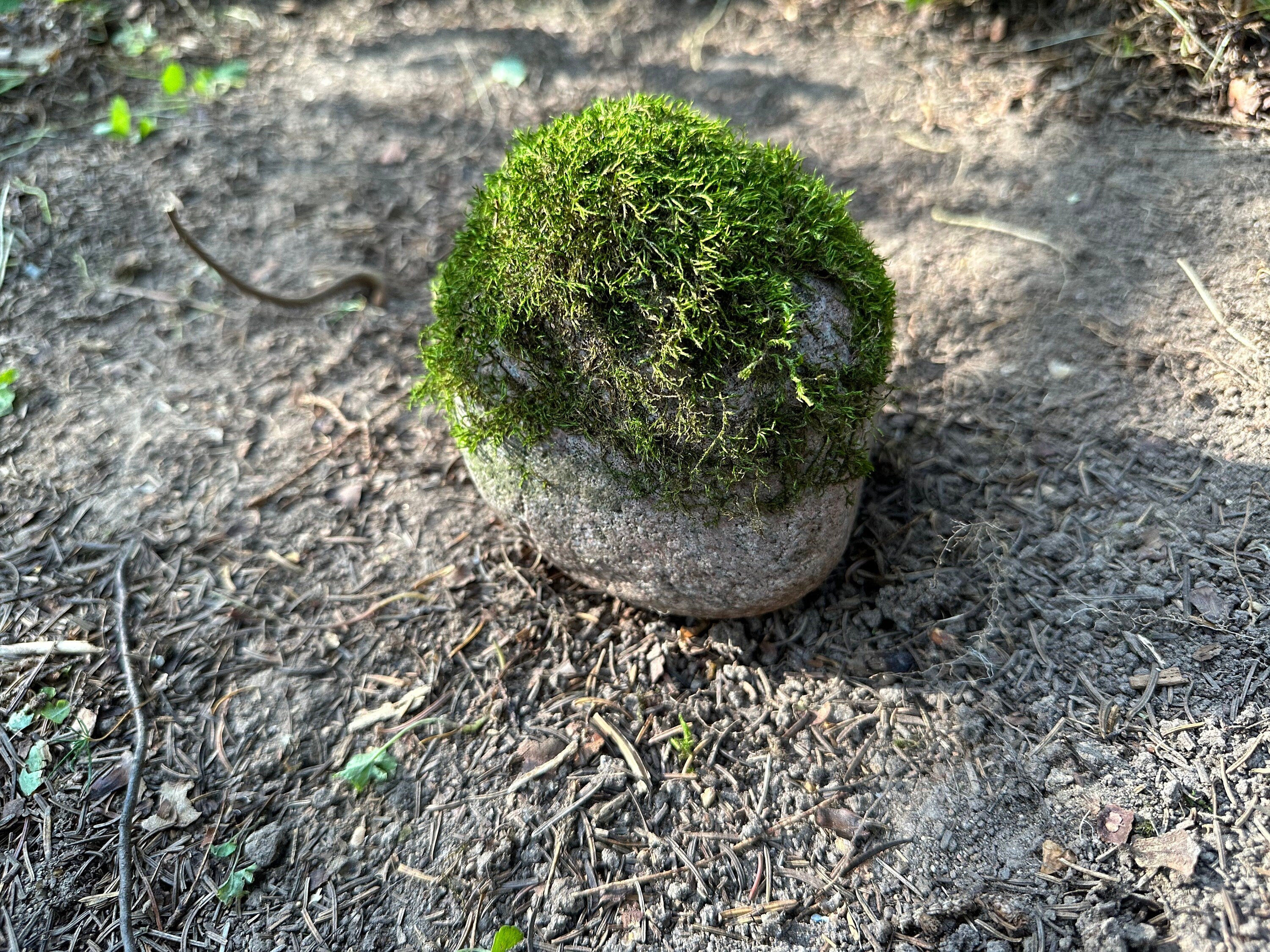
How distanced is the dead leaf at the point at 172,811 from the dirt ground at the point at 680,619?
0.02 metres

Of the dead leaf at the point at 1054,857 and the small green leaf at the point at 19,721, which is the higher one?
the small green leaf at the point at 19,721

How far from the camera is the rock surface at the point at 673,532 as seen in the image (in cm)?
233

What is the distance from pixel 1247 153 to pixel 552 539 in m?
3.17

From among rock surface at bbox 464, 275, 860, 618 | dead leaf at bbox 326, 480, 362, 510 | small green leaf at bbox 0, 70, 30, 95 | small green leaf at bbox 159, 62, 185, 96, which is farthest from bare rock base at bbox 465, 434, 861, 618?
small green leaf at bbox 0, 70, 30, 95

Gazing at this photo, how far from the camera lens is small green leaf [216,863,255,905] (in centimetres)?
223

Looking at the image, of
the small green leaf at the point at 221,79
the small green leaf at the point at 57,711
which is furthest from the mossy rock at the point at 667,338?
the small green leaf at the point at 221,79

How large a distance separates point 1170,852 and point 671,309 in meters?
1.86

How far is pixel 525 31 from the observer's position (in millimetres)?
4941

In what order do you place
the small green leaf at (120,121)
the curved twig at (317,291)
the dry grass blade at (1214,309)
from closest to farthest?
the dry grass blade at (1214,309)
the curved twig at (317,291)
the small green leaf at (120,121)

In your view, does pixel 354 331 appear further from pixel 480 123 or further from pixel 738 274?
pixel 738 274

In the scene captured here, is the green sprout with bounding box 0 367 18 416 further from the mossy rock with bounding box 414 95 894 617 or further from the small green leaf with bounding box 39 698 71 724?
the mossy rock with bounding box 414 95 894 617

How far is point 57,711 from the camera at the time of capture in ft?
8.25

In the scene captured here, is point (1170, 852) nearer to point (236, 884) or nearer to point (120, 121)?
point (236, 884)

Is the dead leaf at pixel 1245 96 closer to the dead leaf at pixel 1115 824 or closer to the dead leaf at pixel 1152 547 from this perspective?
the dead leaf at pixel 1152 547
